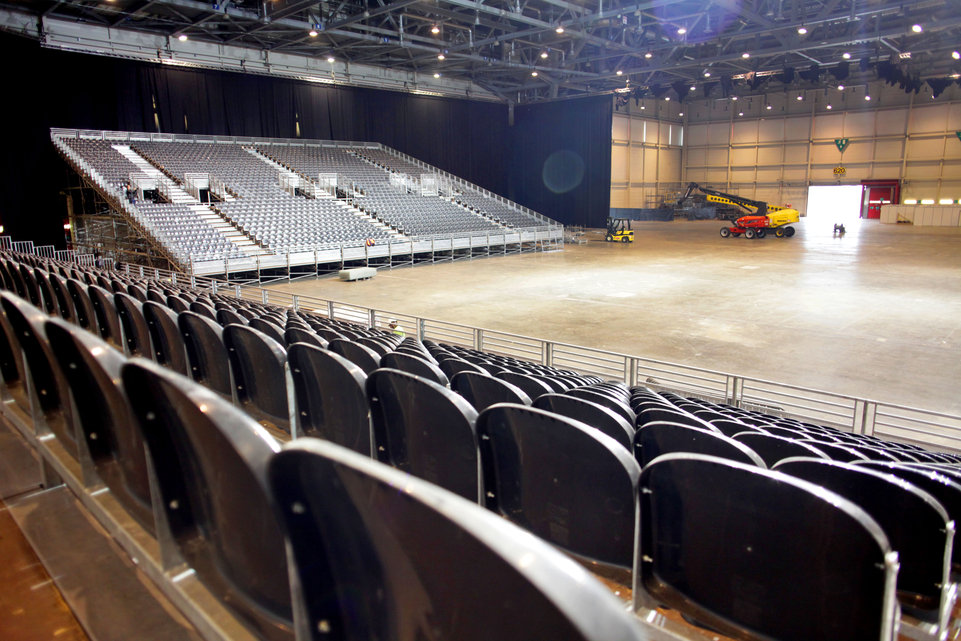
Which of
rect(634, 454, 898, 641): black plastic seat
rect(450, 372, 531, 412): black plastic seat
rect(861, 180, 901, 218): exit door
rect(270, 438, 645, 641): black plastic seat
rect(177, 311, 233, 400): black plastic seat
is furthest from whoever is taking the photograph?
rect(861, 180, 901, 218): exit door

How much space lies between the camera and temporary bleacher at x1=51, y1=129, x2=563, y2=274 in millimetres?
20484

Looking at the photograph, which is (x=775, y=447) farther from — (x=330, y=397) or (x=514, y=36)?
(x=514, y=36)

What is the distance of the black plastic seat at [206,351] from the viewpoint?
388 centimetres

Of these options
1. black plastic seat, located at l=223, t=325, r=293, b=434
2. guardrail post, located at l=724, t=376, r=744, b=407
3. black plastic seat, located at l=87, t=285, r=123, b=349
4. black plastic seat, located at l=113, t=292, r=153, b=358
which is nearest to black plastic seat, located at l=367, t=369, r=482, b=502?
black plastic seat, located at l=223, t=325, r=293, b=434

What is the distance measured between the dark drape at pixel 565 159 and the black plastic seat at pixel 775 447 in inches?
1347

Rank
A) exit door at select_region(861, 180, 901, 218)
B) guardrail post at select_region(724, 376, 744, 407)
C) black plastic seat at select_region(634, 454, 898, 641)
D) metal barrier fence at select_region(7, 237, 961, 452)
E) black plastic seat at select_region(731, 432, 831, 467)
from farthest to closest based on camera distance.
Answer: exit door at select_region(861, 180, 901, 218)
guardrail post at select_region(724, 376, 744, 407)
metal barrier fence at select_region(7, 237, 961, 452)
black plastic seat at select_region(731, 432, 831, 467)
black plastic seat at select_region(634, 454, 898, 641)

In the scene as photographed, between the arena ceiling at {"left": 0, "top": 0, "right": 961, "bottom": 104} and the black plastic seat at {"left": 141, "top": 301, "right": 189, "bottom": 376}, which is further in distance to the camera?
the arena ceiling at {"left": 0, "top": 0, "right": 961, "bottom": 104}

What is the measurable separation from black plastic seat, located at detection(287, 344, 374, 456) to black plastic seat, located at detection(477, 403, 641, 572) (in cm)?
67

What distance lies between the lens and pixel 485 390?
12.4ft

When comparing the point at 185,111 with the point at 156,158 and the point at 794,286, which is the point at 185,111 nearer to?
the point at 156,158

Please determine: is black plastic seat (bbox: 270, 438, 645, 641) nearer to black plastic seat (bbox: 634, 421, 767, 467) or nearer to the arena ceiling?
black plastic seat (bbox: 634, 421, 767, 467)

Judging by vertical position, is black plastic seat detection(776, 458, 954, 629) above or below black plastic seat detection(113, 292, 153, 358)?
below

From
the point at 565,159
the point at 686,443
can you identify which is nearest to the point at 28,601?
the point at 686,443

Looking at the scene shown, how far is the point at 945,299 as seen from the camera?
49.9 feet
